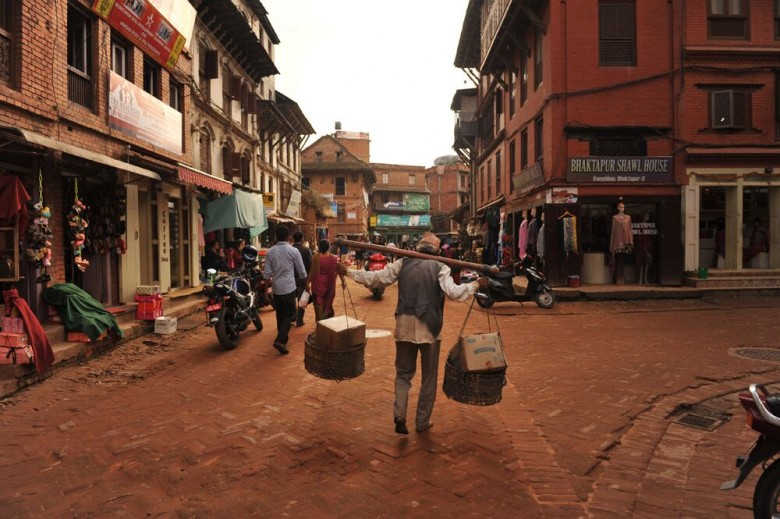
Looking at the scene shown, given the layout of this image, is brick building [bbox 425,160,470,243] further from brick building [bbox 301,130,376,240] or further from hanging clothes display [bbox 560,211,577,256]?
hanging clothes display [bbox 560,211,577,256]

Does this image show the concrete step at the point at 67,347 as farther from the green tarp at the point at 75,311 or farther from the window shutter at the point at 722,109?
the window shutter at the point at 722,109

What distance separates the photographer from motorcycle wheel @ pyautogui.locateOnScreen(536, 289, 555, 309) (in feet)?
44.6

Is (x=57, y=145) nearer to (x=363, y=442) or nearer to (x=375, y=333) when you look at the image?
(x=363, y=442)

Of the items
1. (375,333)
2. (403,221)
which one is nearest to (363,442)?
(375,333)

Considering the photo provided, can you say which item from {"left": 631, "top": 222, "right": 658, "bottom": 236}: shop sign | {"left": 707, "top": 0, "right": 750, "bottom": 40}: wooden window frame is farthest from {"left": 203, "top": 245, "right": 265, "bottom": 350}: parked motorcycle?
{"left": 707, "top": 0, "right": 750, "bottom": 40}: wooden window frame

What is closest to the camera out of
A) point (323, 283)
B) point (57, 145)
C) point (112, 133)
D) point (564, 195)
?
point (57, 145)

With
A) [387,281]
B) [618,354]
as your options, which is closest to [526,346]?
[618,354]

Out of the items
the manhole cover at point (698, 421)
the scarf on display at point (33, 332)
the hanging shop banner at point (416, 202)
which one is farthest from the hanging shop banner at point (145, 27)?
the hanging shop banner at point (416, 202)

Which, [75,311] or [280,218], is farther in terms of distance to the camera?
[280,218]

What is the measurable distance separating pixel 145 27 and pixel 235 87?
28.8 ft

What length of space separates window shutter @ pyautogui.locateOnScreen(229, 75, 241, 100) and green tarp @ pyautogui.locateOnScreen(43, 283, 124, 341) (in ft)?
44.5

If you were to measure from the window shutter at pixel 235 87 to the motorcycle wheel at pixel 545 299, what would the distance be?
44.9 feet

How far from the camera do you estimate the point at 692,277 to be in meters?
15.6

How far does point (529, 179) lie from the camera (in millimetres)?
17469
